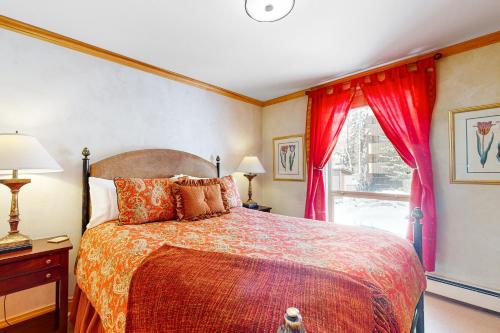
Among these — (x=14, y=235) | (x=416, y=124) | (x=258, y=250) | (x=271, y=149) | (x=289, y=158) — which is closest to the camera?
(x=258, y=250)

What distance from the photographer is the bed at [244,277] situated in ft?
2.62

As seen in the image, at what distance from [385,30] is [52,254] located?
3278mm

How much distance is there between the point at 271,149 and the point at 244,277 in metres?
3.21

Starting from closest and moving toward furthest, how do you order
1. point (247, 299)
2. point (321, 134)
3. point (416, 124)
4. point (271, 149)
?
point (247, 299) → point (416, 124) → point (321, 134) → point (271, 149)

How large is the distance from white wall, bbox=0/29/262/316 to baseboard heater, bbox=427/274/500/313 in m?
3.25

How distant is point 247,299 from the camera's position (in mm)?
818

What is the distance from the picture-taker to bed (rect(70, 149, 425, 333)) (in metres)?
0.80

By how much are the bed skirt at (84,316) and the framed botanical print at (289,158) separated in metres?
2.88

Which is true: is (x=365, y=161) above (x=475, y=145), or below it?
below

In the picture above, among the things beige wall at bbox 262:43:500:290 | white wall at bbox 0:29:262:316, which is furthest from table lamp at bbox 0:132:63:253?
beige wall at bbox 262:43:500:290

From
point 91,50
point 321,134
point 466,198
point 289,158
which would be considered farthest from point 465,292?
point 91,50

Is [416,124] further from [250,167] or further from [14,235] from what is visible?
[14,235]

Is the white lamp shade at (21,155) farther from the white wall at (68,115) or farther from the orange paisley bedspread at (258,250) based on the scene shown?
the orange paisley bedspread at (258,250)

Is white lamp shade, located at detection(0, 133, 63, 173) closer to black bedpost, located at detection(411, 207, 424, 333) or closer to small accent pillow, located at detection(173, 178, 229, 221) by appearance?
small accent pillow, located at detection(173, 178, 229, 221)
